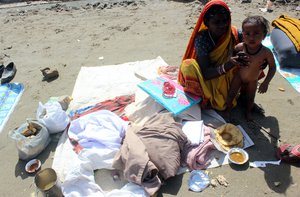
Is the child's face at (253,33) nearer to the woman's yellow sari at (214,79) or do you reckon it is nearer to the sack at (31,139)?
the woman's yellow sari at (214,79)

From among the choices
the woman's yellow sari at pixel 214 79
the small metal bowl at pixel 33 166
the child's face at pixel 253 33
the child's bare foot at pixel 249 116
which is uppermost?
the child's face at pixel 253 33

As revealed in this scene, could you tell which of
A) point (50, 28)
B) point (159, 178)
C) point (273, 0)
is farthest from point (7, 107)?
point (273, 0)

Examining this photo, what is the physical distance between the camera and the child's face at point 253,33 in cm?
250

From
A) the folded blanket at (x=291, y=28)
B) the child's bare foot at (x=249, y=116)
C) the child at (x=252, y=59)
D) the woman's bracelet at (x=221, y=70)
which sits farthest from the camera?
the folded blanket at (x=291, y=28)

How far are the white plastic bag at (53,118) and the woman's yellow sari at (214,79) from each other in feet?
4.66

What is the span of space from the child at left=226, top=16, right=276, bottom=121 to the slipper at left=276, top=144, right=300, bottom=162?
0.56 metres

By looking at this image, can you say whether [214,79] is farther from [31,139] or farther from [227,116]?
[31,139]

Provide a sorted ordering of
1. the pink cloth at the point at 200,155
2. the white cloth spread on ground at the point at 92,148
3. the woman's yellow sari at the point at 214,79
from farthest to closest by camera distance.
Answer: the woman's yellow sari at the point at 214,79
the pink cloth at the point at 200,155
the white cloth spread on ground at the point at 92,148

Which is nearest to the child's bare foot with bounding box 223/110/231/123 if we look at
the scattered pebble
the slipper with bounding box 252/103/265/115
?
the slipper with bounding box 252/103/265/115

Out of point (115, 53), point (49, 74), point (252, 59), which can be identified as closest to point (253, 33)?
point (252, 59)

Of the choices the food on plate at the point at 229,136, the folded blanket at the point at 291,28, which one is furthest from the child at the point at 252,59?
the folded blanket at the point at 291,28

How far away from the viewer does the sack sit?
280cm

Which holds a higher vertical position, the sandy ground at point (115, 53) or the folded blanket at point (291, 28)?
the folded blanket at point (291, 28)

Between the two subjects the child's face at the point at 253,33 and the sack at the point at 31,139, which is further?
the sack at the point at 31,139
